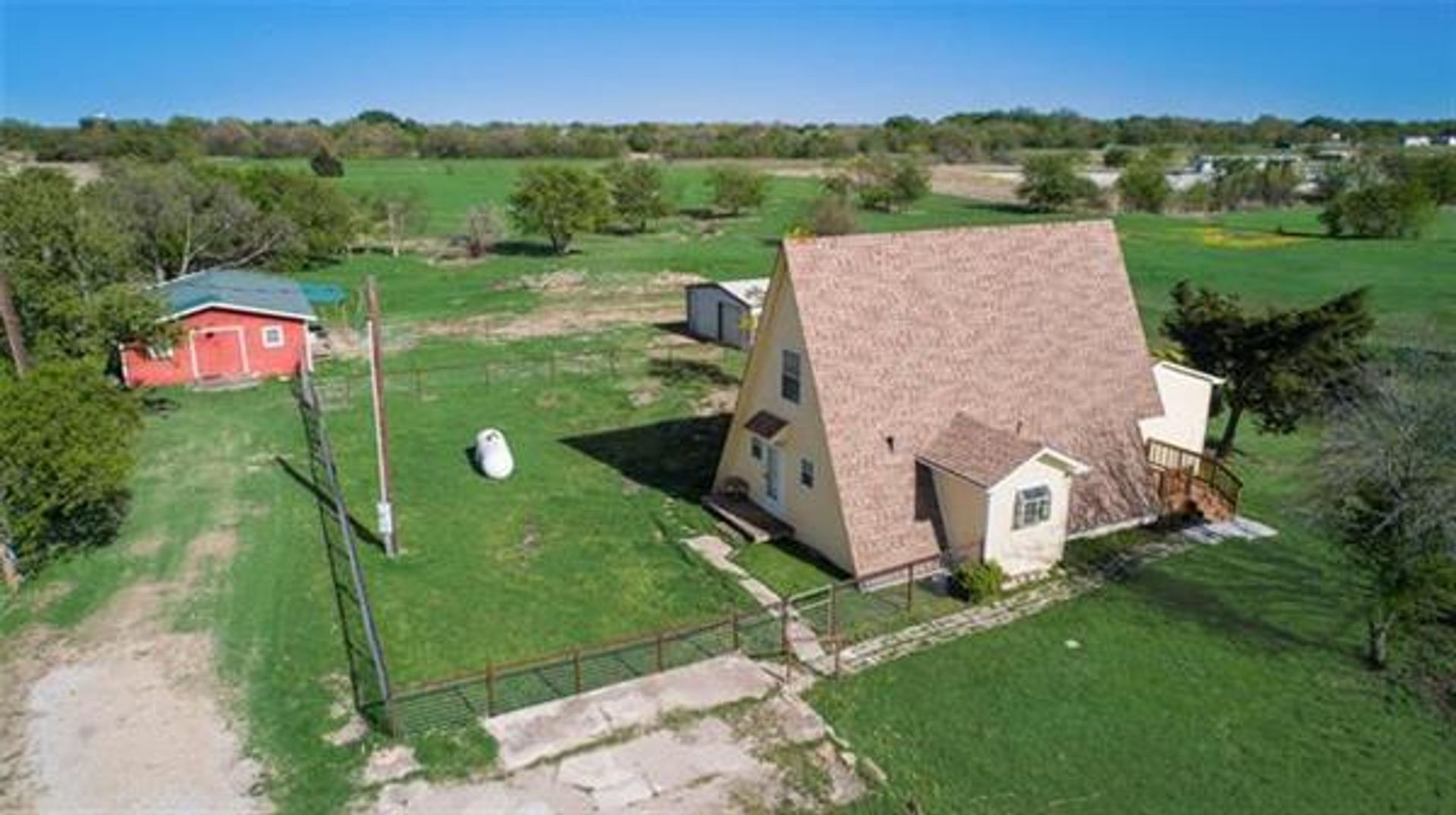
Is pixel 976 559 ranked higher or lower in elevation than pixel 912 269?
lower

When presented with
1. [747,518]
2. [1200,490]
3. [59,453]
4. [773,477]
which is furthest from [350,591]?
[1200,490]

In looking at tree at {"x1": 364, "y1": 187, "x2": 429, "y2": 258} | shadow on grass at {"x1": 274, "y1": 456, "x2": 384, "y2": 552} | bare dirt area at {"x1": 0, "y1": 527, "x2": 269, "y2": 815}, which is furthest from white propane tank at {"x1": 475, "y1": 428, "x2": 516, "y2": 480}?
tree at {"x1": 364, "y1": 187, "x2": 429, "y2": 258}

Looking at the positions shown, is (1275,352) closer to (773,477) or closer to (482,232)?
(773,477)

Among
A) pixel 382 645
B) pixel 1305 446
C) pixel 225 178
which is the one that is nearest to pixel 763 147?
pixel 225 178

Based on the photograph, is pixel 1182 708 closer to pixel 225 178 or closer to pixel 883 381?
pixel 883 381

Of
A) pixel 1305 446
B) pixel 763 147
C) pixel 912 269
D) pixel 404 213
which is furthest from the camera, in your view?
pixel 763 147

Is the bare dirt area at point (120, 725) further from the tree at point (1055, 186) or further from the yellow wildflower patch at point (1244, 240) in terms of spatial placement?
the tree at point (1055, 186)

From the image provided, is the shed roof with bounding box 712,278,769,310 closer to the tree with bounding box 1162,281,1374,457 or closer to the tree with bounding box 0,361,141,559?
the tree with bounding box 1162,281,1374,457
